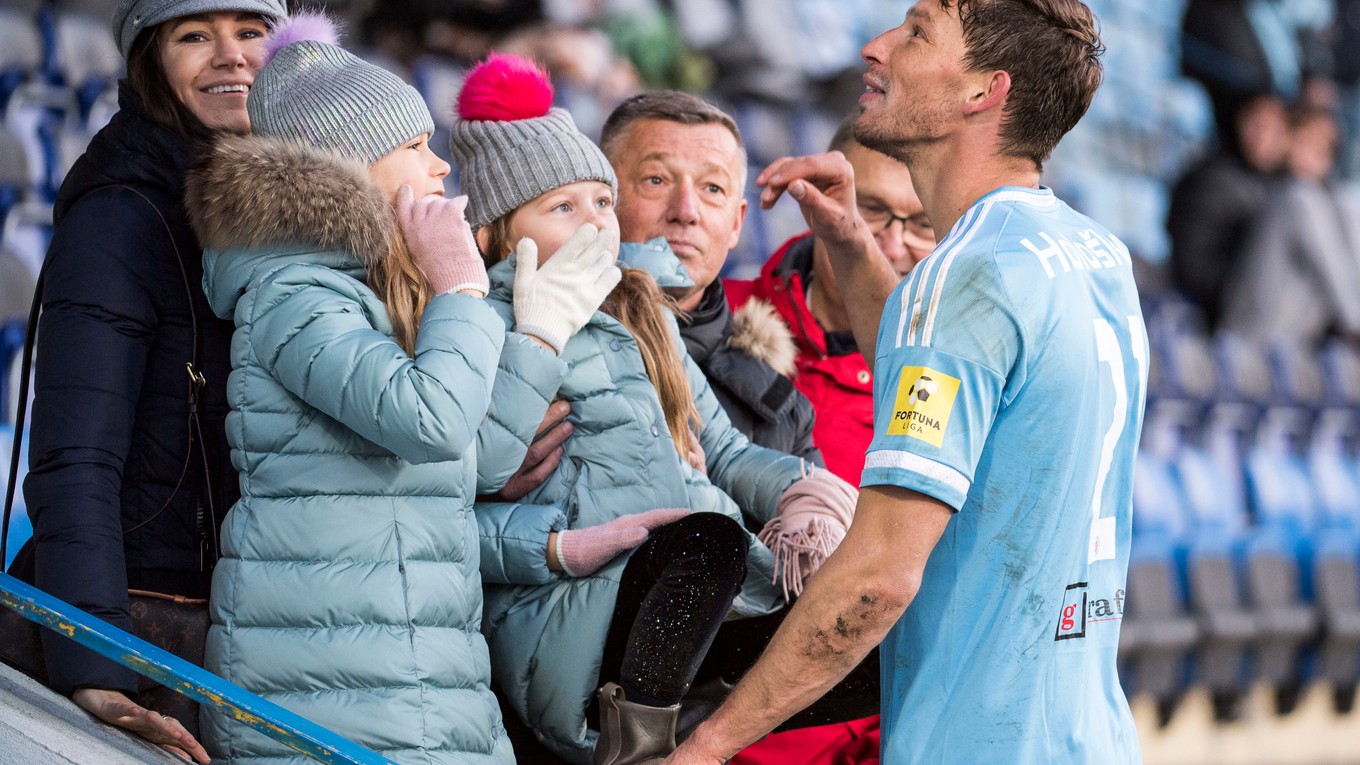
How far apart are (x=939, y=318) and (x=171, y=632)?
1.12 metres

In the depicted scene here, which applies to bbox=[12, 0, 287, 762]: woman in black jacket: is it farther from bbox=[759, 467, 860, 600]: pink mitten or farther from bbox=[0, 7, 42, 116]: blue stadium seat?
bbox=[0, 7, 42, 116]: blue stadium seat

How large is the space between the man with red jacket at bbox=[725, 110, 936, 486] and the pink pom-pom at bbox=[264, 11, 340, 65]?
1034mm

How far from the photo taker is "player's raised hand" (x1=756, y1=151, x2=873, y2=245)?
2508mm

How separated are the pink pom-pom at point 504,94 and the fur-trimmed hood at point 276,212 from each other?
1.57 feet

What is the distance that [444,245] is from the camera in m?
2.03

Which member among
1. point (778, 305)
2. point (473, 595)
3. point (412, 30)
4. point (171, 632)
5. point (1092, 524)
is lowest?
point (171, 632)

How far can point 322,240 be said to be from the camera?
6.50ft

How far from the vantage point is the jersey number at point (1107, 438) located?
184 cm

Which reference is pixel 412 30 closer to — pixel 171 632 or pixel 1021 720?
pixel 171 632


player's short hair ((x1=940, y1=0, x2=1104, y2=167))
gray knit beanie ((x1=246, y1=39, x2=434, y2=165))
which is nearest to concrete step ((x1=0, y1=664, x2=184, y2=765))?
gray knit beanie ((x1=246, y1=39, x2=434, y2=165))

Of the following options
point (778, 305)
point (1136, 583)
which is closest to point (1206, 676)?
point (1136, 583)

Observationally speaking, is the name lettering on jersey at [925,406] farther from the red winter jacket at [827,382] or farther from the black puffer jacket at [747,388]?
the red winter jacket at [827,382]

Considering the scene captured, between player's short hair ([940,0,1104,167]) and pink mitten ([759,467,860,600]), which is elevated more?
player's short hair ([940,0,1104,167])

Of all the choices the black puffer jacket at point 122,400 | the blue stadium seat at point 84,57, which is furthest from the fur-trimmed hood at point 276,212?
the blue stadium seat at point 84,57
